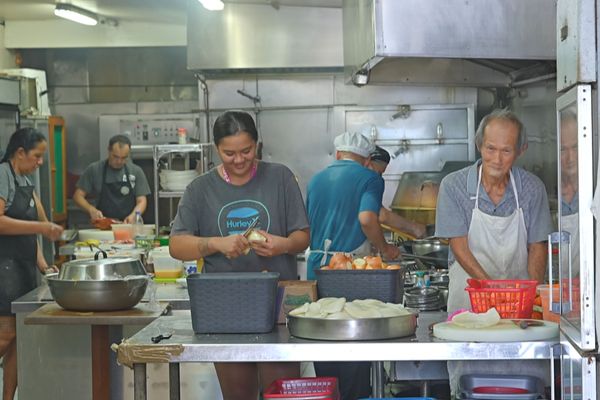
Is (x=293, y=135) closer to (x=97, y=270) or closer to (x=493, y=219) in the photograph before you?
(x=97, y=270)

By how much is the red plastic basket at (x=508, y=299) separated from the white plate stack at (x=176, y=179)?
4.93 meters

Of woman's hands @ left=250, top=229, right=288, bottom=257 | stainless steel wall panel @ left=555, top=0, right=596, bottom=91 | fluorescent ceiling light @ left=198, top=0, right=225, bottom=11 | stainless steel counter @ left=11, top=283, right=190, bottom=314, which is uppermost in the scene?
fluorescent ceiling light @ left=198, top=0, right=225, bottom=11

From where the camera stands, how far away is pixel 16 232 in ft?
18.8

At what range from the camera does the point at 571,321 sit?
2859 mm

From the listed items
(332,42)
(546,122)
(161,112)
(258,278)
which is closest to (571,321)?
(258,278)

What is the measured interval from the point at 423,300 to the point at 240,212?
91 centimetres

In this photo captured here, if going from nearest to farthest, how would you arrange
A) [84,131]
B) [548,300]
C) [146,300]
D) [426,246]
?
[548,300], [146,300], [426,246], [84,131]

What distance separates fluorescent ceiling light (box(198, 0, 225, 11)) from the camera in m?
7.83

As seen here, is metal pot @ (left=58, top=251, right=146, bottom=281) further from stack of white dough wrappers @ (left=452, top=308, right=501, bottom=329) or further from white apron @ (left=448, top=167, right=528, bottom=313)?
stack of white dough wrappers @ (left=452, top=308, right=501, bottom=329)

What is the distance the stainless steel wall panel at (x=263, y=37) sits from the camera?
28.0 feet

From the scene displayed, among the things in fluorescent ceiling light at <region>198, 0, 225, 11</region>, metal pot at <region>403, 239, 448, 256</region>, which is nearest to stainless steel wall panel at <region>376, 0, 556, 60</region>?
metal pot at <region>403, 239, 448, 256</region>

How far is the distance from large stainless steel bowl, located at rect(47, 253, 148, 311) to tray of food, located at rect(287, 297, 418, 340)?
4.55 ft

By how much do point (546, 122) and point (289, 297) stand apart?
→ 12.0 ft

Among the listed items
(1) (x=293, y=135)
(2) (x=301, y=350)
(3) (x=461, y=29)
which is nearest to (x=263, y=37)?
(1) (x=293, y=135)
